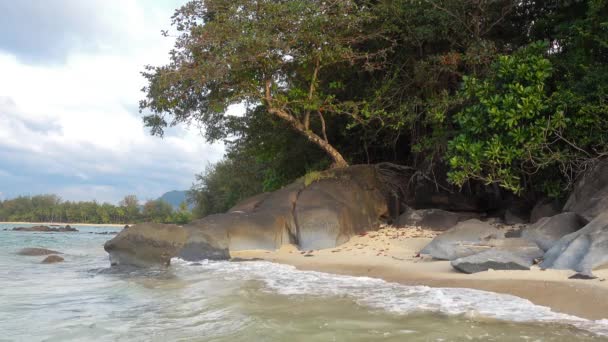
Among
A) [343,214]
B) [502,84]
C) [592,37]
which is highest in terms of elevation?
[592,37]

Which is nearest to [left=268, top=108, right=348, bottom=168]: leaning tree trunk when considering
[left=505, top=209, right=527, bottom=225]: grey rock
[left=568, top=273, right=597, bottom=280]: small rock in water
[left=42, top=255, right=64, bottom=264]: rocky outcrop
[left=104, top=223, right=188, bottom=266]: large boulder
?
[left=104, top=223, right=188, bottom=266]: large boulder

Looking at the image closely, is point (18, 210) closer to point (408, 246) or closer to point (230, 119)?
point (230, 119)

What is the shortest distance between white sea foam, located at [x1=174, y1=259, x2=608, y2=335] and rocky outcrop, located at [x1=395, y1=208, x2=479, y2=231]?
4392mm

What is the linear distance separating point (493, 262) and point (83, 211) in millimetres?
83927

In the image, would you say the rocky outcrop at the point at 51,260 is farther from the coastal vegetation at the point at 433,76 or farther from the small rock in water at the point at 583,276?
the small rock in water at the point at 583,276

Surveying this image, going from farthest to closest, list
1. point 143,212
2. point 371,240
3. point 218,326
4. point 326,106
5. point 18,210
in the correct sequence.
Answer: point 18,210
point 143,212
point 326,106
point 371,240
point 218,326

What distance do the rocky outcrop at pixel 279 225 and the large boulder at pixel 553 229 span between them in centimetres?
418

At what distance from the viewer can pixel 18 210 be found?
280ft

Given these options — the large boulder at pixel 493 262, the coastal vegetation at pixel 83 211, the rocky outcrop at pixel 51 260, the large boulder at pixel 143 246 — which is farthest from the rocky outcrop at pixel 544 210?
the coastal vegetation at pixel 83 211

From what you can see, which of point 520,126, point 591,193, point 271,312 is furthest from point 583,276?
point 520,126

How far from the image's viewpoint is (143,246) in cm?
1010

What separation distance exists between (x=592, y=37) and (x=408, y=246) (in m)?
5.45

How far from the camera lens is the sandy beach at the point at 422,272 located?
5117 mm

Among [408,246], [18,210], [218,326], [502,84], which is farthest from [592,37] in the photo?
[18,210]
